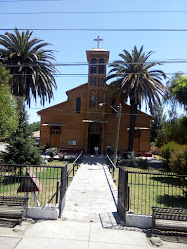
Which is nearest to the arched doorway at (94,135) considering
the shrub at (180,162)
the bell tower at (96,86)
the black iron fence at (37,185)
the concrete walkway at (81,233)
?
the bell tower at (96,86)

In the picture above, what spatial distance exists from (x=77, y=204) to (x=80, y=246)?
321 centimetres

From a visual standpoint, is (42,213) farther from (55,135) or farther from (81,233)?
(55,135)

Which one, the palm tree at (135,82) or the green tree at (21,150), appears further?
the palm tree at (135,82)

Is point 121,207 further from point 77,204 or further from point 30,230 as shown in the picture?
point 30,230

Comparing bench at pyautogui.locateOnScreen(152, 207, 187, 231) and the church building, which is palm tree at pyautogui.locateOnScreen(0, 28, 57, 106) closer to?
the church building

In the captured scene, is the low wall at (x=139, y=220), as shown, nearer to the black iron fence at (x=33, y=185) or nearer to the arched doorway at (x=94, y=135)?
the black iron fence at (x=33, y=185)

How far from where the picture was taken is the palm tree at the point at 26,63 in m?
20.9

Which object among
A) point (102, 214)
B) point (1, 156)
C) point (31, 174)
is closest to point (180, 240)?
point (102, 214)

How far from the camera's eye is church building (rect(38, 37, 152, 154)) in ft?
95.7

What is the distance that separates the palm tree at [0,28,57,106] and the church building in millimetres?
7276

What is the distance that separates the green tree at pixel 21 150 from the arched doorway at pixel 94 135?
53.3 feet

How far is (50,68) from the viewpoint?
887 inches

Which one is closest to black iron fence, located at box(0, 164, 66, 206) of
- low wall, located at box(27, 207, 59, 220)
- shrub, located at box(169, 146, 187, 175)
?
low wall, located at box(27, 207, 59, 220)

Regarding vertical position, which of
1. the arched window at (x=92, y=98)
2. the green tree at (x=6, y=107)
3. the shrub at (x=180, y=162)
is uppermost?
the arched window at (x=92, y=98)
